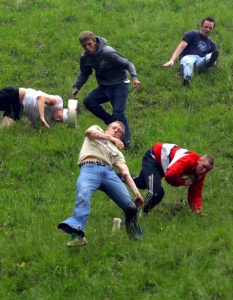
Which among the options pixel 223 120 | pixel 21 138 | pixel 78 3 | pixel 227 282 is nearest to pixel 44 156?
pixel 21 138

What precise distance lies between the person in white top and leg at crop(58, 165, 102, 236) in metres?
3.16

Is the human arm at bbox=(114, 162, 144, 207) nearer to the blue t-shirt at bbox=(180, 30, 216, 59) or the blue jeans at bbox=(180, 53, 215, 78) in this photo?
the blue jeans at bbox=(180, 53, 215, 78)

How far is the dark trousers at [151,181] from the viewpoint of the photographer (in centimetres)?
770

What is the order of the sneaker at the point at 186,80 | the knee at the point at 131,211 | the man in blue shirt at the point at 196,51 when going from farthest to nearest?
the man in blue shirt at the point at 196,51 → the sneaker at the point at 186,80 → the knee at the point at 131,211

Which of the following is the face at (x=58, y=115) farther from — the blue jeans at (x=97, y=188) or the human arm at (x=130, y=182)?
the blue jeans at (x=97, y=188)

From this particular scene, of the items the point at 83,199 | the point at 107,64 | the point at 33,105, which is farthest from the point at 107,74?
the point at 83,199

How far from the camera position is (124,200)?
688cm

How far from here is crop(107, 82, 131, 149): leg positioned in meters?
Result: 9.92

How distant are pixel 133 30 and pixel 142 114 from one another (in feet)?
11.0

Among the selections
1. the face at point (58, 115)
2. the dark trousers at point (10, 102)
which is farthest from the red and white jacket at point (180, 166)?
the dark trousers at point (10, 102)

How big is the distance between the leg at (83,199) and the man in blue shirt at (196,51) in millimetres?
5439

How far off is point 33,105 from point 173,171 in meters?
3.50

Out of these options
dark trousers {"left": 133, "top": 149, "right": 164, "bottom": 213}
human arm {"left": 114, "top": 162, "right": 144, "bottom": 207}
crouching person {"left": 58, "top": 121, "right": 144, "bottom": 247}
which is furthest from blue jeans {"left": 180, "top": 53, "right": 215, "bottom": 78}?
human arm {"left": 114, "top": 162, "right": 144, "bottom": 207}

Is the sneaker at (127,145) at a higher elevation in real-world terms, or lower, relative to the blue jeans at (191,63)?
lower
